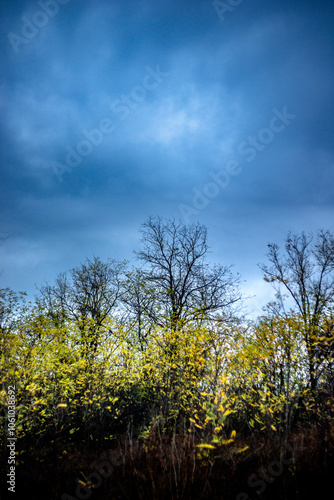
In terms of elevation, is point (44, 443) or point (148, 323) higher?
point (148, 323)

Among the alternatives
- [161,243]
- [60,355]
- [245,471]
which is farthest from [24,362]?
[161,243]

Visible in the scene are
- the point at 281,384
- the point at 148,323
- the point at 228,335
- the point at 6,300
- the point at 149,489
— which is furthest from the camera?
the point at 148,323

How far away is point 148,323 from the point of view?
12547 millimetres

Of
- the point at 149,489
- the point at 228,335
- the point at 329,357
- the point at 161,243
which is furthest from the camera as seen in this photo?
the point at 161,243

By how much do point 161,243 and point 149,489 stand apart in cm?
1425

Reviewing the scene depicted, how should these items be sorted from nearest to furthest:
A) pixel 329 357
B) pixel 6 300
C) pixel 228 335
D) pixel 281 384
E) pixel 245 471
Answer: pixel 245 471 < pixel 281 384 < pixel 329 357 < pixel 228 335 < pixel 6 300

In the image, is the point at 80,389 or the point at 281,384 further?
the point at 80,389

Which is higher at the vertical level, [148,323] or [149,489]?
[148,323]

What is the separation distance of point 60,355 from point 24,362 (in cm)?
217

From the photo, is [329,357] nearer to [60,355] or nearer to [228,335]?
[228,335]

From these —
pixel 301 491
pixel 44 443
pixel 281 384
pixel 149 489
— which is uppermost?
pixel 281 384

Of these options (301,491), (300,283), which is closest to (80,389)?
(301,491)

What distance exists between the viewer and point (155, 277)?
49.8 ft

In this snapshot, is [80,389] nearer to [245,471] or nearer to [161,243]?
[245,471]
